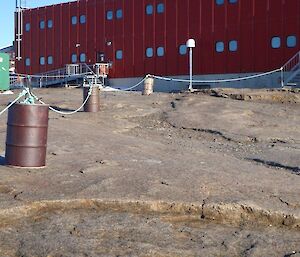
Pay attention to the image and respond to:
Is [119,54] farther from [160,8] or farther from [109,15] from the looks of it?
[160,8]

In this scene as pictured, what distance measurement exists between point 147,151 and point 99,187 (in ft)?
14.0

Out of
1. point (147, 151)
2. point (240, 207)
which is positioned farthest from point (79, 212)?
point (147, 151)

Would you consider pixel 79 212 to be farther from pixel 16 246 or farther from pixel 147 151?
pixel 147 151

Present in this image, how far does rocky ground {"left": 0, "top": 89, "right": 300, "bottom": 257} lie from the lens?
6266mm

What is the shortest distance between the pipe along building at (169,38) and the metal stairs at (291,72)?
58mm

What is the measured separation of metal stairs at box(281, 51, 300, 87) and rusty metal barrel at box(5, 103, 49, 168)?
21392 millimetres

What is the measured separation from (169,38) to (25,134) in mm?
29186

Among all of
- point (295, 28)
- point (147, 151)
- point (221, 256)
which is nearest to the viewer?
point (221, 256)

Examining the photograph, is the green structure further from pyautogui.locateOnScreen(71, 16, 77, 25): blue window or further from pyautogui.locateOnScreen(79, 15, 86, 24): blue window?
pyautogui.locateOnScreen(71, 16, 77, 25): blue window

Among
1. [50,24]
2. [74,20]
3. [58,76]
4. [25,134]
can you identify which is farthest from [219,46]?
[25,134]

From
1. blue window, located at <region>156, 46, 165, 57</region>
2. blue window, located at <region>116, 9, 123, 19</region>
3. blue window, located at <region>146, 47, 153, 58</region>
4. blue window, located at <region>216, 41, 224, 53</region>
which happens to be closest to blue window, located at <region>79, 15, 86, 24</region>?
blue window, located at <region>116, 9, 123, 19</region>

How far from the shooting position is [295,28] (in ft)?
106

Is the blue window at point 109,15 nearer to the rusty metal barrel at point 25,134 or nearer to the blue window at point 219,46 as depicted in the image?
the blue window at point 219,46

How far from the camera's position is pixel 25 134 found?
9.46 meters
